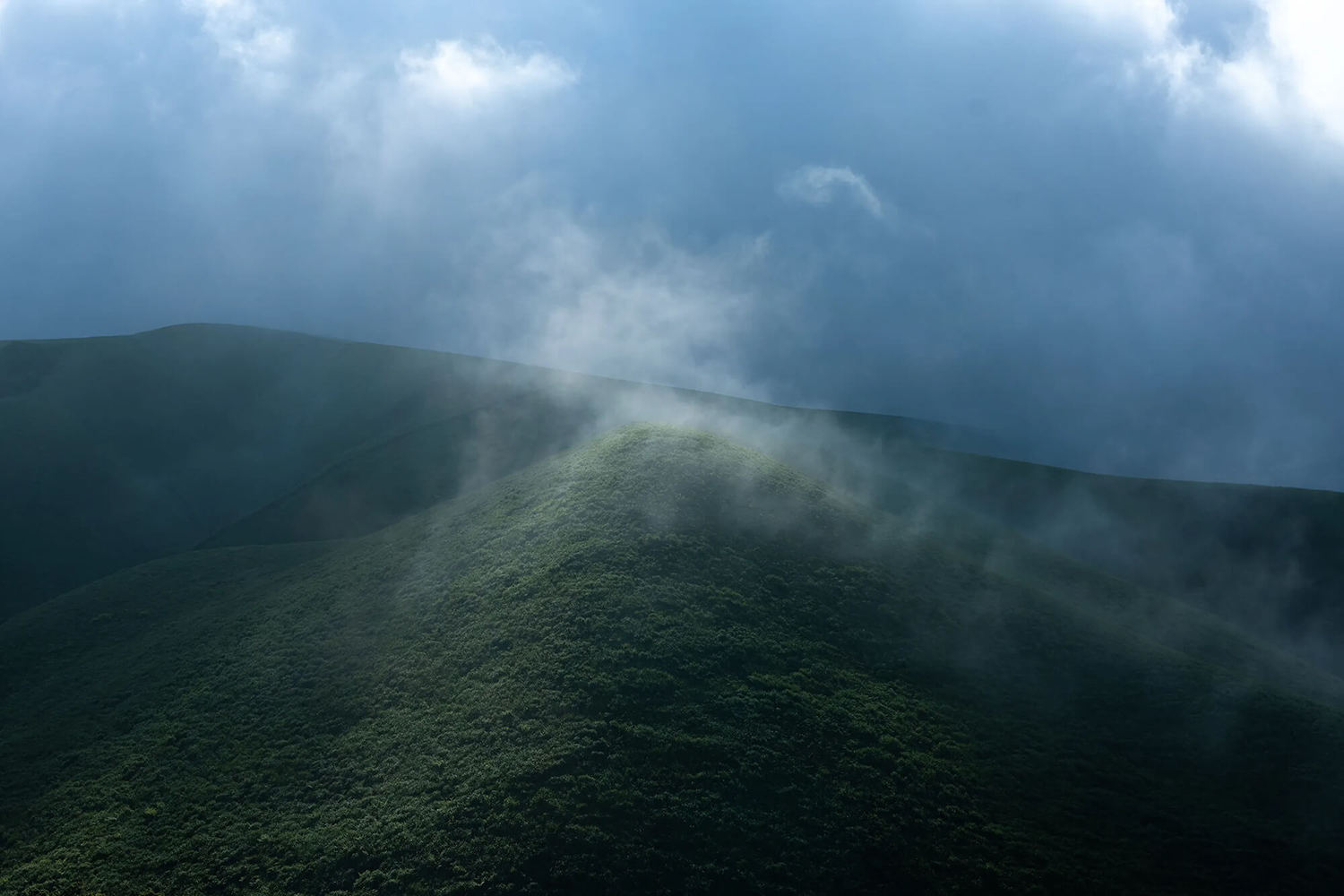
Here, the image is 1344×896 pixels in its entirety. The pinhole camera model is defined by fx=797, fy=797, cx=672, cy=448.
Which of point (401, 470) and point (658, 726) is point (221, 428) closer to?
point (401, 470)

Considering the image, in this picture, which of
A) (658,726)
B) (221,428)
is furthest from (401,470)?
(658,726)

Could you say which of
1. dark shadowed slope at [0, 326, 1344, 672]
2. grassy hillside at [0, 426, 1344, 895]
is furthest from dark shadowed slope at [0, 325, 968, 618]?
grassy hillside at [0, 426, 1344, 895]

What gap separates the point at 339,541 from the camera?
50.5 m

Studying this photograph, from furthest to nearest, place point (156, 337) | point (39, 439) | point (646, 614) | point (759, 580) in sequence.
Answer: point (156, 337) → point (39, 439) → point (759, 580) → point (646, 614)

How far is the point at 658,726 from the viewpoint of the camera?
1081 inches

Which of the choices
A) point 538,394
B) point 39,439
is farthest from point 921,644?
point 39,439

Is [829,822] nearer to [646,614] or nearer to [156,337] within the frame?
[646,614]

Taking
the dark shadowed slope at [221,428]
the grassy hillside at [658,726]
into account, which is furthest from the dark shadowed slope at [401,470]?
→ the grassy hillside at [658,726]

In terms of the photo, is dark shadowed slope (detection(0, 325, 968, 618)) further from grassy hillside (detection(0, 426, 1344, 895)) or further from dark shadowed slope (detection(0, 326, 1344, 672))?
grassy hillside (detection(0, 426, 1344, 895))

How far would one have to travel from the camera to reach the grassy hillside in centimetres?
2369

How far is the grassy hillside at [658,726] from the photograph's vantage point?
2369cm

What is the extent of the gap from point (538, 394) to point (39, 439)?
138ft

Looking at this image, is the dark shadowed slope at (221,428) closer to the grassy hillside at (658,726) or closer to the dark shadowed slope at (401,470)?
the dark shadowed slope at (401,470)

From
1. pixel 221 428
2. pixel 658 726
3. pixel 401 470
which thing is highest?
pixel 221 428
